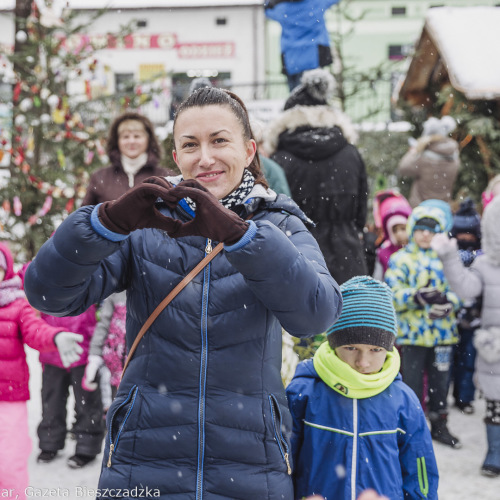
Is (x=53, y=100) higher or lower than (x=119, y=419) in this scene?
higher

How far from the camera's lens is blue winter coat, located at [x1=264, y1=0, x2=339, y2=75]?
512 cm

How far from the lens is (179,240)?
1695 mm

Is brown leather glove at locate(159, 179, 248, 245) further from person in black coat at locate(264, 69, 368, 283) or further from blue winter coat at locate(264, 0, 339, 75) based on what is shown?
blue winter coat at locate(264, 0, 339, 75)

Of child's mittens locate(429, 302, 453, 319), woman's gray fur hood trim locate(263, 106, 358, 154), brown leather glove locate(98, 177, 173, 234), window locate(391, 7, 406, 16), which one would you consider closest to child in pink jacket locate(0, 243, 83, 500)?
brown leather glove locate(98, 177, 173, 234)

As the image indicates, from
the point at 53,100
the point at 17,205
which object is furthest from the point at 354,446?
the point at 53,100

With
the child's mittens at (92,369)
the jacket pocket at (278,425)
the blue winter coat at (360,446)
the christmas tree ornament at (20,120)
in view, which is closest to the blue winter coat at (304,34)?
the child's mittens at (92,369)

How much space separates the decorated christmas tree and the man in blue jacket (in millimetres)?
2519

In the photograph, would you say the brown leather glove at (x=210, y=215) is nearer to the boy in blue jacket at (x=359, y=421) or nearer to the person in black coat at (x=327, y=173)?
the boy in blue jacket at (x=359, y=421)

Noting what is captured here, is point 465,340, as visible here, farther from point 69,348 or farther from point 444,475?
point 69,348

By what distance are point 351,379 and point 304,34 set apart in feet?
12.0

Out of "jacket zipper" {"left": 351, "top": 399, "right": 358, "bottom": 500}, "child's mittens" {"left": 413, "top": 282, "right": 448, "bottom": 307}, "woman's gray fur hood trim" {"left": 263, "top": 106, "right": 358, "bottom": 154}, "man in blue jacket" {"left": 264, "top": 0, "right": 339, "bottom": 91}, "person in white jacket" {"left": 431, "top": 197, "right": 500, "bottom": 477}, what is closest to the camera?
"jacket zipper" {"left": 351, "top": 399, "right": 358, "bottom": 500}

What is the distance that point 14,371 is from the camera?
10.2 feet

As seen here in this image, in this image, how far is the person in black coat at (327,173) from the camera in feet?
13.6

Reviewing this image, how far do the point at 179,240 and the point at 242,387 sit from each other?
42 cm
